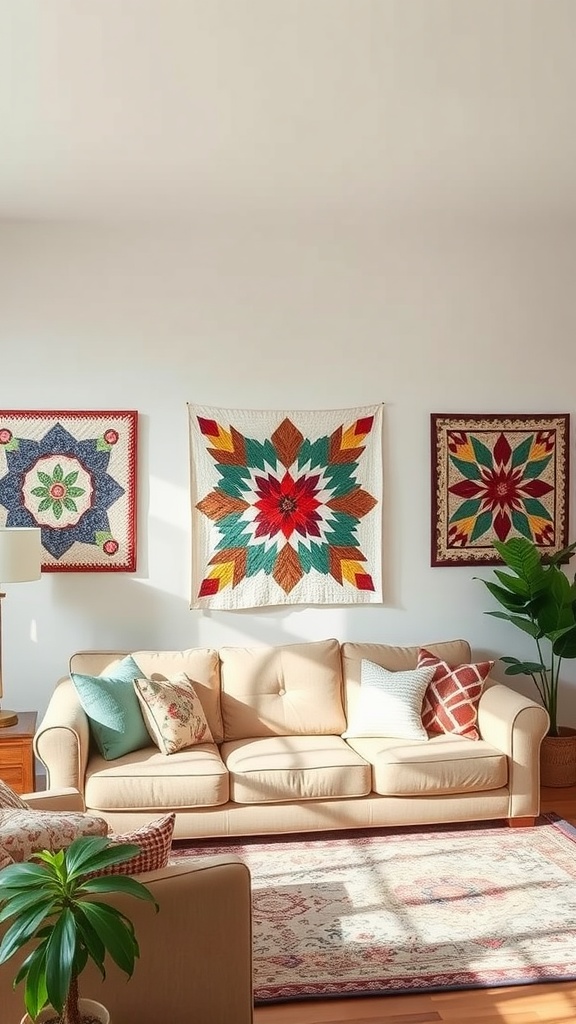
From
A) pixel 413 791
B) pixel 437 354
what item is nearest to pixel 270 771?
pixel 413 791

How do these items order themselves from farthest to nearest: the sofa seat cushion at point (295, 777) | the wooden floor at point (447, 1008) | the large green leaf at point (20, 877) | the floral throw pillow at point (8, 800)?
the sofa seat cushion at point (295, 777) < the wooden floor at point (447, 1008) < the floral throw pillow at point (8, 800) < the large green leaf at point (20, 877)

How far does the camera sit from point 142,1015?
2.13 metres

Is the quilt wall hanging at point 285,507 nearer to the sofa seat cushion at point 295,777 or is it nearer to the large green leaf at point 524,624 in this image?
the large green leaf at point 524,624

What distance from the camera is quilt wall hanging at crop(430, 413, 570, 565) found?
5.16 metres

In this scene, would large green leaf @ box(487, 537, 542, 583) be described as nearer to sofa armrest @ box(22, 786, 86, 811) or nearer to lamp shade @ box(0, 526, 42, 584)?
lamp shade @ box(0, 526, 42, 584)

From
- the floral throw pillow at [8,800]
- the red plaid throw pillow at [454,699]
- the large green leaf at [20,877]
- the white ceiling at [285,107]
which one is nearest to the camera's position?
the large green leaf at [20,877]

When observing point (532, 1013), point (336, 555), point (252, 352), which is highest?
point (252, 352)

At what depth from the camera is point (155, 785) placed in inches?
156

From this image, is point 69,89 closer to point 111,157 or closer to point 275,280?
point 111,157

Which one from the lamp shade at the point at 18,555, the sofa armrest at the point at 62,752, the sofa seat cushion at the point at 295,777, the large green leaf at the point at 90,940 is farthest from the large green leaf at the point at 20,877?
the lamp shade at the point at 18,555

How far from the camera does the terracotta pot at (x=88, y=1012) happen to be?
190 cm

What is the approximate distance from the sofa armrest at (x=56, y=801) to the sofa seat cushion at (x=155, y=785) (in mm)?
808

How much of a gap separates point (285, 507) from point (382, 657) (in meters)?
0.90

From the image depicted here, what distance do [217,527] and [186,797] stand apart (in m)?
1.47
